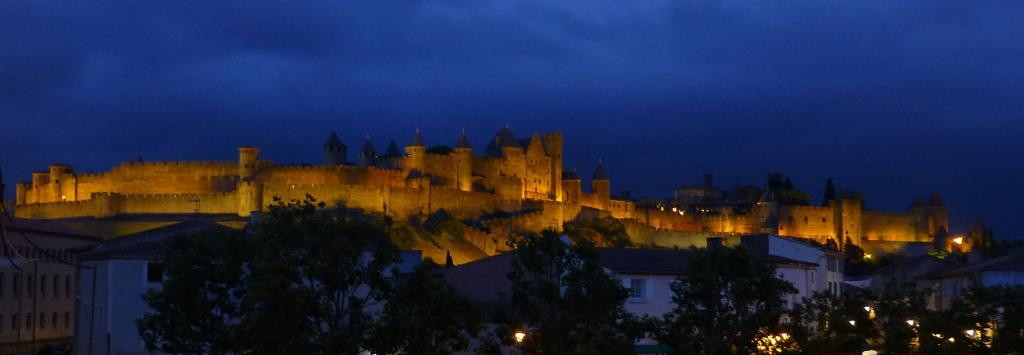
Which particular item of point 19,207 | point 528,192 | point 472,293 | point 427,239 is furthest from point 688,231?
point 472,293

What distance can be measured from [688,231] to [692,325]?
105052mm

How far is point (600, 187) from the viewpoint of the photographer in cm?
14950

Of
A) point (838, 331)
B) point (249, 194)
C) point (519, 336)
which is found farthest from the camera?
point (249, 194)

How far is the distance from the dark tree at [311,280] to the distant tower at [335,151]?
99534 millimetres

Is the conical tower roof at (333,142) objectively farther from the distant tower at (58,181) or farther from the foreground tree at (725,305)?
the foreground tree at (725,305)

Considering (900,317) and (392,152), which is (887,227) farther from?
(900,317)

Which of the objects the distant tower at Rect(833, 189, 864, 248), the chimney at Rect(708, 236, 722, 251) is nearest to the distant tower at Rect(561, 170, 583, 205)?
the distant tower at Rect(833, 189, 864, 248)

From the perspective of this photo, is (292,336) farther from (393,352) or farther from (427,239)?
(427,239)

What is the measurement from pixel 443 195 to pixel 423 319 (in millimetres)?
87937

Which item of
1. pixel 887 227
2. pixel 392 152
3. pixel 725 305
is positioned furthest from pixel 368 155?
pixel 725 305

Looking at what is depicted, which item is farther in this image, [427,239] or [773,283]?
[427,239]

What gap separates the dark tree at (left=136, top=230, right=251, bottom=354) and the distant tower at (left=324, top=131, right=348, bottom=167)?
97.0 metres

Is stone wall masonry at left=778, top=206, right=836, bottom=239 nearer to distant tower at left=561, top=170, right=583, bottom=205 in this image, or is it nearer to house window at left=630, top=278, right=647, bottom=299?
distant tower at left=561, top=170, right=583, bottom=205

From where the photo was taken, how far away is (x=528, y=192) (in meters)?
140
